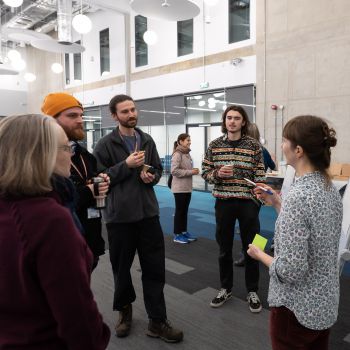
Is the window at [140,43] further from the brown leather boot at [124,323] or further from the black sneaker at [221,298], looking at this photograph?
the brown leather boot at [124,323]

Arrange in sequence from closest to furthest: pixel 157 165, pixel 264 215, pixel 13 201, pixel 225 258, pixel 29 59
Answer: pixel 13 201 → pixel 157 165 → pixel 225 258 → pixel 264 215 → pixel 29 59

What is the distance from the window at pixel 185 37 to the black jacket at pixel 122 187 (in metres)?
7.65

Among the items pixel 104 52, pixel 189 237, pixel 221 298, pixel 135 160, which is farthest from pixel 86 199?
pixel 104 52

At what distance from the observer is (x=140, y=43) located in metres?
11.0

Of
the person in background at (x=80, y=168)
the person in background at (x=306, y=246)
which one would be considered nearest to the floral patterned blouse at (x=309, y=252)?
the person in background at (x=306, y=246)

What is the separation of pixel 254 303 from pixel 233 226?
2.04 feet

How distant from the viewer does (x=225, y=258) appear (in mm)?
2814

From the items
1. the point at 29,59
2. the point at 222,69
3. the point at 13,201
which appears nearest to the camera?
the point at 13,201

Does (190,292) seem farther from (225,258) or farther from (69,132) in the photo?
(69,132)

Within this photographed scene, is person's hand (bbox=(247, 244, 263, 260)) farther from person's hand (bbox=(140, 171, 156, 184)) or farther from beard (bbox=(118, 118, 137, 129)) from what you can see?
beard (bbox=(118, 118, 137, 129))

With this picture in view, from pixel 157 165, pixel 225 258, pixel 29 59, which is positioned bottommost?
pixel 225 258

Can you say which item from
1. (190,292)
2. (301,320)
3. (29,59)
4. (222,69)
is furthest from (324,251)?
(29,59)

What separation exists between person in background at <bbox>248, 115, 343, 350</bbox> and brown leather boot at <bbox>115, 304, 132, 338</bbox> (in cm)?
133

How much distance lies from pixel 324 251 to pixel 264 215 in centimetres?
535
